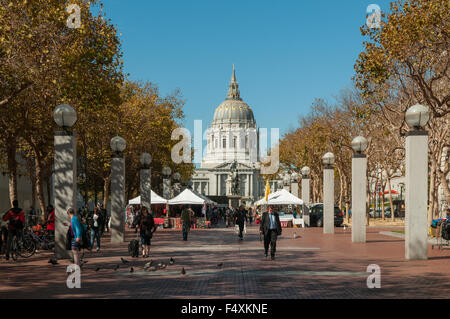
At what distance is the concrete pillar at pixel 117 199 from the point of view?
73.4 feet

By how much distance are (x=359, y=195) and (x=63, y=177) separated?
12.1m

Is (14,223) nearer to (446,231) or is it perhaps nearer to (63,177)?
(63,177)

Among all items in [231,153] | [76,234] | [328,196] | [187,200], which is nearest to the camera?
[76,234]

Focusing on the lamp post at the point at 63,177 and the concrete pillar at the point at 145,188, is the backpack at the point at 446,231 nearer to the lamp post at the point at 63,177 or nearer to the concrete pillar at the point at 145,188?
the lamp post at the point at 63,177

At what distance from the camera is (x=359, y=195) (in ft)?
73.6

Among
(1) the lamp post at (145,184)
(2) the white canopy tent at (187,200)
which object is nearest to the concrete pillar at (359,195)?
(1) the lamp post at (145,184)

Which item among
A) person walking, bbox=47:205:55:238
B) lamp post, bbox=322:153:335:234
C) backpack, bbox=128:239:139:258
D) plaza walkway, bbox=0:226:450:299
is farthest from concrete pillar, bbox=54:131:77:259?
lamp post, bbox=322:153:335:234

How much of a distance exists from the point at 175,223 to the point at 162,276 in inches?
1022

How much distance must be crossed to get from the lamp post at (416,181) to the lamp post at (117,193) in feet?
37.8

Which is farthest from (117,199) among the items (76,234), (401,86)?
(401,86)

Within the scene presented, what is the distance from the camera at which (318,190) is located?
55.4 metres

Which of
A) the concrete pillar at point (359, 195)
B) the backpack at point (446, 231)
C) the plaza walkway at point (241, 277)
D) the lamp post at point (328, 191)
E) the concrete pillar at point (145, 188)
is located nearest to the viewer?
the plaza walkway at point (241, 277)
